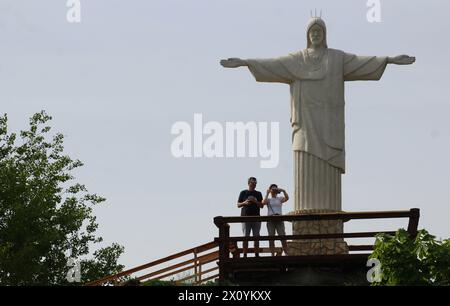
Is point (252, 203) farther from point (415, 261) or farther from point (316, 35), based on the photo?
point (415, 261)

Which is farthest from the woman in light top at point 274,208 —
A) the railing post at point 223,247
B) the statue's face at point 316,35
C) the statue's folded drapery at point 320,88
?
the statue's face at point 316,35

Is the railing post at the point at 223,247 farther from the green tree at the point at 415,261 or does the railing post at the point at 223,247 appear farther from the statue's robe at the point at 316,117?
the green tree at the point at 415,261

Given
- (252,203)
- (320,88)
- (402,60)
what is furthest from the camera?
(402,60)

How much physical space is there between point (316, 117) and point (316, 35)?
1917 mm

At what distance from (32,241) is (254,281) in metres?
10.5

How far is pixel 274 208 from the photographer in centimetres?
3341

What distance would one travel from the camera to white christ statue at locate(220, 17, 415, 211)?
35031mm

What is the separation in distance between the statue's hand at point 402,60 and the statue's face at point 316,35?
1661 millimetres

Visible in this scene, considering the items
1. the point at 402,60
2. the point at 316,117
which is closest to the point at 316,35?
the point at 316,117

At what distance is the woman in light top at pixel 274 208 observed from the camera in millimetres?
33312

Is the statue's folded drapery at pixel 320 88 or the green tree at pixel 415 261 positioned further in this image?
the statue's folded drapery at pixel 320 88

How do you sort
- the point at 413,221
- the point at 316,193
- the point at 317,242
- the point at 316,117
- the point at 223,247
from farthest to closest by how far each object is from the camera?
the point at 316,117 → the point at 316,193 → the point at 317,242 → the point at 223,247 → the point at 413,221
